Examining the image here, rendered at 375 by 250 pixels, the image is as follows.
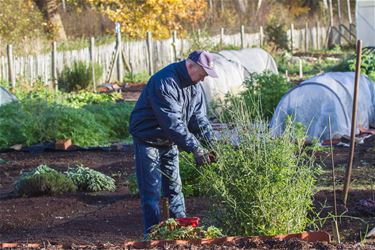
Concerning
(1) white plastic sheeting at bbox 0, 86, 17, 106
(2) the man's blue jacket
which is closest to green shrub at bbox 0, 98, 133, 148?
(1) white plastic sheeting at bbox 0, 86, 17, 106

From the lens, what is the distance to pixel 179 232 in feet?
21.6

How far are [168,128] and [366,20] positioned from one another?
34.7 metres

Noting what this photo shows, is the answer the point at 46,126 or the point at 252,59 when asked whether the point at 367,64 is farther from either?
the point at 46,126

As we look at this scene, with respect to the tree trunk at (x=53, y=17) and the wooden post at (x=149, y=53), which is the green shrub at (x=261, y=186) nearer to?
the wooden post at (x=149, y=53)

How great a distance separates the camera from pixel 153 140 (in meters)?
7.96

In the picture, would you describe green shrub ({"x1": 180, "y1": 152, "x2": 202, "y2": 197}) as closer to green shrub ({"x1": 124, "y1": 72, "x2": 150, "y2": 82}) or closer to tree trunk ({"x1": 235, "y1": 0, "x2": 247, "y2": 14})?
green shrub ({"x1": 124, "y1": 72, "x2": 150, "y2": 82})

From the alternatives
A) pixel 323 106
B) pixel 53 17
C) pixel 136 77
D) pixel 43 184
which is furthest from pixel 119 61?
pixel 43 184

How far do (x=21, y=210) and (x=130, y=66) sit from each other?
24.7 m

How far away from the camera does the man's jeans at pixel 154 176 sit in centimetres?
798

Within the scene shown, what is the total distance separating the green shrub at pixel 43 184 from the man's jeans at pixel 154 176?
11.5 feet

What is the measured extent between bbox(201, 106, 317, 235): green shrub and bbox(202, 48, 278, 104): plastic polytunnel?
404 inches

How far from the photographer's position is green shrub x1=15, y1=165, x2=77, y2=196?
447 inches

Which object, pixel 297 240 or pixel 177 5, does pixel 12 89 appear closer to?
pixel 297 240

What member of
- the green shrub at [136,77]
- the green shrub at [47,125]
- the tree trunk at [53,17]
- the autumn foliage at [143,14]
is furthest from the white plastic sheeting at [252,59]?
the autumn foliage at [143,14]
